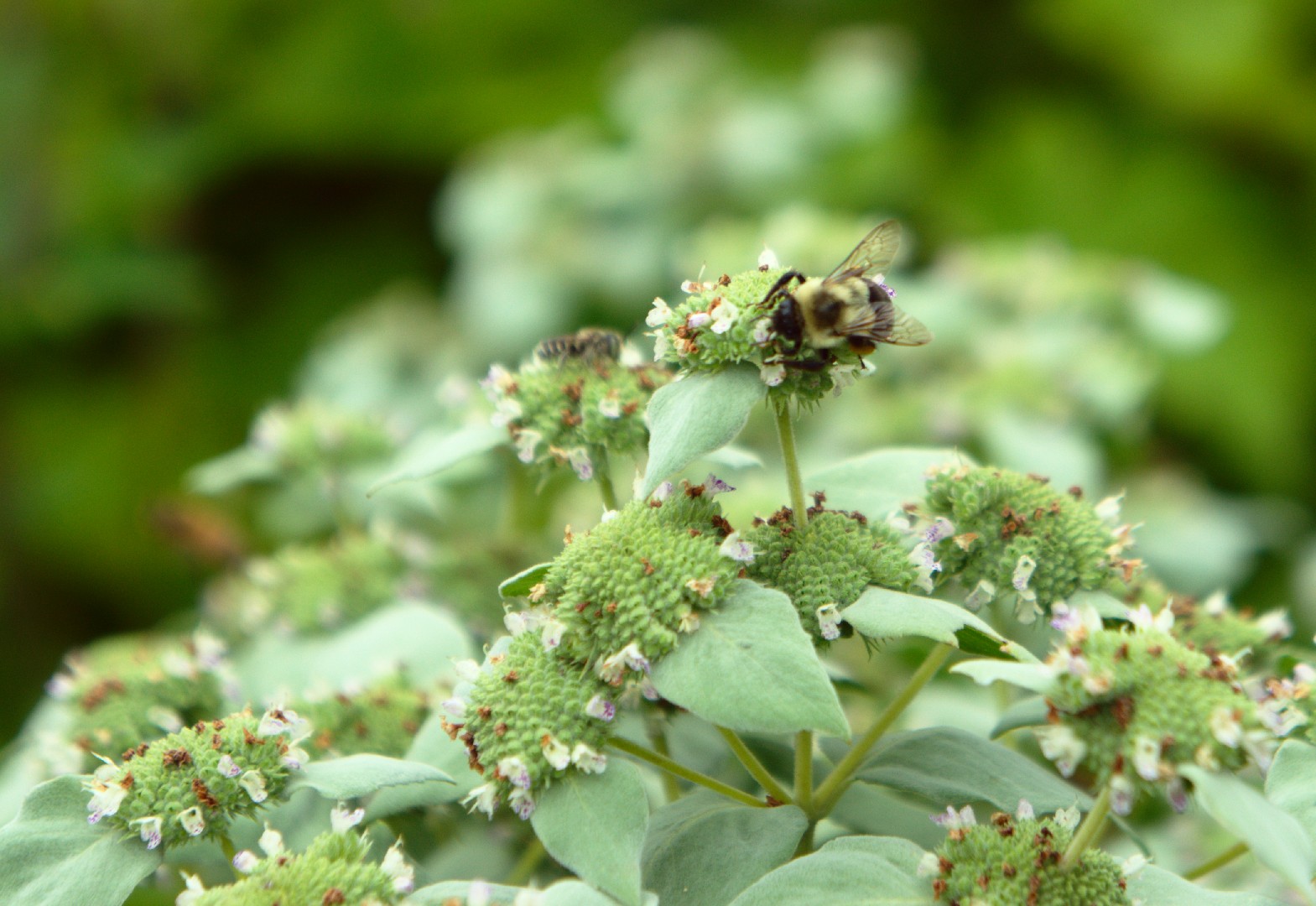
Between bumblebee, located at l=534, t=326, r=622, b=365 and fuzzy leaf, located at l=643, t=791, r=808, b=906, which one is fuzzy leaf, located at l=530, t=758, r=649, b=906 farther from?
bumblebee, located at l=534, t=326, r=622, b=365

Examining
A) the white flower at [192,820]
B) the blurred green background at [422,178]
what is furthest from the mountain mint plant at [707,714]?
the blurred green background at [422,178]

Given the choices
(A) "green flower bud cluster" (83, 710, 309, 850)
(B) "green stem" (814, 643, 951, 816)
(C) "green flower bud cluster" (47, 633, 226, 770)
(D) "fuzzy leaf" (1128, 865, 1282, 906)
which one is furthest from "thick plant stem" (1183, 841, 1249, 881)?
(C) "green flower bud cluster" (47, 633, 226, 770)

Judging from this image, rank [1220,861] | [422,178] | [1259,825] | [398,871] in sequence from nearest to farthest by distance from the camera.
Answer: [1259,825], [398,871], [1220,861], [422,178]

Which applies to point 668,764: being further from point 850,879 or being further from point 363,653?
point 363,653

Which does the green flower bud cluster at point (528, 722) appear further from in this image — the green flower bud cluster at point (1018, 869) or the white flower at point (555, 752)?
the green flower bud cluster at point (1018, 869)

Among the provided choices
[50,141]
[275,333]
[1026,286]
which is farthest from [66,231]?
[1026,286]

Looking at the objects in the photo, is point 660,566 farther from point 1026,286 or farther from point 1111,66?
point 1111,66

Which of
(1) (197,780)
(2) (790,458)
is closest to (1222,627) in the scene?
(2) (790,458)
